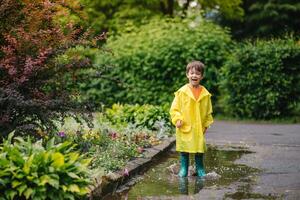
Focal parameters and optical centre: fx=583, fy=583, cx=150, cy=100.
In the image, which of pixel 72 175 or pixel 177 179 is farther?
pixel 177 179

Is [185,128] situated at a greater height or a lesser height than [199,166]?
greater

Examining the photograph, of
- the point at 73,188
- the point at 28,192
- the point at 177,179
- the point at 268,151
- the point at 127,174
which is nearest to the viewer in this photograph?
the point at 28,192

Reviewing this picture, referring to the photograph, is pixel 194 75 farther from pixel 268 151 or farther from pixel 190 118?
pixel 268 151

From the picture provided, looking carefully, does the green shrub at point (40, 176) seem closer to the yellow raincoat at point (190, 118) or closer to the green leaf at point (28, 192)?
the green leaf at point (28, 192)

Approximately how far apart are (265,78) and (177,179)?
774 cm

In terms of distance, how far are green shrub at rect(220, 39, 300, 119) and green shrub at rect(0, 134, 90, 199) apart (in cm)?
982

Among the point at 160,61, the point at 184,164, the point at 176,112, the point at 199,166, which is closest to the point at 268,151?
the point at 199,166

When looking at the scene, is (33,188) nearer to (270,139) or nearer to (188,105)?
(188,105)

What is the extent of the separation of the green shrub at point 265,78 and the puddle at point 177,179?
5.73 m

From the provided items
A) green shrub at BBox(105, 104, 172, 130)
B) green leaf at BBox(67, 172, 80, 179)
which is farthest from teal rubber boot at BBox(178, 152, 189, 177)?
green shrub at BBox(105, 104, 172, 130)

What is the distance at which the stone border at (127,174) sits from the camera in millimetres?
5836

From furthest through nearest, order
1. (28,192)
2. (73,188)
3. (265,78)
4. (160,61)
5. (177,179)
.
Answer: (160,61) → (265,78) → (177,179) → (73,188) → (28,192)

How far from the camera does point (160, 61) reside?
51.6ft

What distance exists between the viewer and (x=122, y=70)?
16.1m
